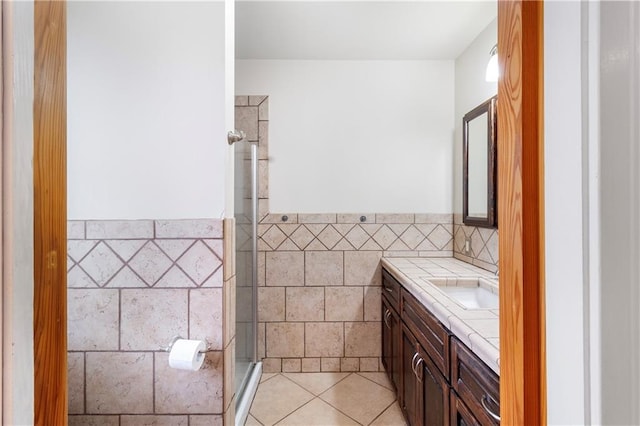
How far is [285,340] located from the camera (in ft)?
8.38

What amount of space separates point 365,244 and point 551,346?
2.13 meters

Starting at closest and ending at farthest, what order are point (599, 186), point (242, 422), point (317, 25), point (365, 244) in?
point (599, 186) → point (242, 422) → point (317, 25) → point (365, 244)

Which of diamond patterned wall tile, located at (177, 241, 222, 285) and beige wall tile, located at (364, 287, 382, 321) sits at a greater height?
diamond patterned wall tile, located at (177, 241, 222, 285)

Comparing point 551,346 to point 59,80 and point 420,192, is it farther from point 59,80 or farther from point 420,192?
point 420,192

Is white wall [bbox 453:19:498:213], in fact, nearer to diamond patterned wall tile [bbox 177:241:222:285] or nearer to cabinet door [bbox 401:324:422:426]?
cabinet door [bbox 401:324:422:426]

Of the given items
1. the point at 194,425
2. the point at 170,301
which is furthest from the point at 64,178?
the point at 194,425

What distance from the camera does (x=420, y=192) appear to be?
8.51 feet

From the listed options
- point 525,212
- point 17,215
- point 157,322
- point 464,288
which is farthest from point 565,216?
point 464,288

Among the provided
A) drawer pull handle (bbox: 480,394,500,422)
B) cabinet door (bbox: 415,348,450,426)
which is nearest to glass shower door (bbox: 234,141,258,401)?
cabinet door (bbox: 415,348,450,426)

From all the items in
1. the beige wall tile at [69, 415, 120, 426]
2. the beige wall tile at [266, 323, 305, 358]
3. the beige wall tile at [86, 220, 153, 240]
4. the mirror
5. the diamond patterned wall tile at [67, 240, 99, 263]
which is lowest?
the beige wall tile at [266, 323, 305, 358]

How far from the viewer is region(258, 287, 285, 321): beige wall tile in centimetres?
255

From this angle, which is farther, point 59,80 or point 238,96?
point 238,96

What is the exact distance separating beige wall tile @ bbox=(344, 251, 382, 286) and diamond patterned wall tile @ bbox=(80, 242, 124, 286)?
1.66 metres

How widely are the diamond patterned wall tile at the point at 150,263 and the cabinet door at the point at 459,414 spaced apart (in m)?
1.13
